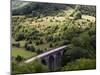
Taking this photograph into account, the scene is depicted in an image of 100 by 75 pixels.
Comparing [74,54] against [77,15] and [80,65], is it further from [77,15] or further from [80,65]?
[77,15]

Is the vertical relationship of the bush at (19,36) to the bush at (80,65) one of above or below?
above

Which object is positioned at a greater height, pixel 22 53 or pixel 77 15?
pixel 77 15

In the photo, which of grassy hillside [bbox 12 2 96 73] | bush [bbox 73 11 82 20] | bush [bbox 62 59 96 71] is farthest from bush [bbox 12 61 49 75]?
bush [bbox 73 11 82 20]

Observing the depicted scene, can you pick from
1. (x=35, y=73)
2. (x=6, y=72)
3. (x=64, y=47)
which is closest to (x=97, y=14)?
(x=64, y=47)

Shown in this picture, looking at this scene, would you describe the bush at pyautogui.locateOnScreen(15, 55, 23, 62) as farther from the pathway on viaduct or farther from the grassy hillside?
the pathway on viaduct

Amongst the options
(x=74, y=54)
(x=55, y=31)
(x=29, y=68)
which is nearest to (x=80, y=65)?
(x=74, y=54)

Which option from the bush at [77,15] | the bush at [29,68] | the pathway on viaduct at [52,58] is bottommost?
the bush at [29,68]

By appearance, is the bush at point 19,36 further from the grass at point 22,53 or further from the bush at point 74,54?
the bush at point 74,54

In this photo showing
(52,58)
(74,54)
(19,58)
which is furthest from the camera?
(74,54)

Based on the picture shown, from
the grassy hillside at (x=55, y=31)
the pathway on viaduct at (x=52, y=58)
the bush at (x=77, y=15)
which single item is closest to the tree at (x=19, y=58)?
the grassy hillside at (x=55, y=31)

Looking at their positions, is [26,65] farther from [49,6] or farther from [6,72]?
[49,6]
